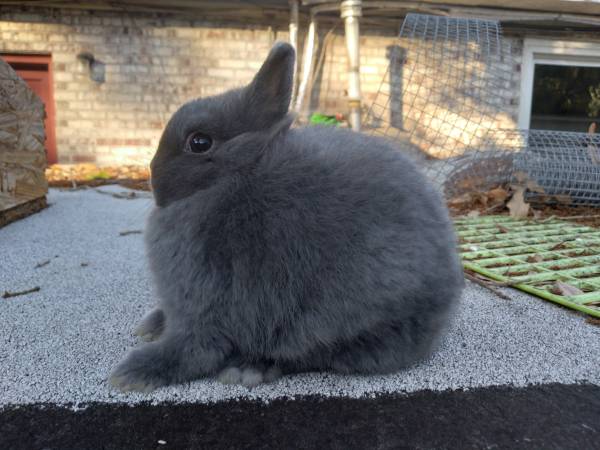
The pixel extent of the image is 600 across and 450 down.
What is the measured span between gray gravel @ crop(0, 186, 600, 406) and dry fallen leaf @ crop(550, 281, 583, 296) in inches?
3.9

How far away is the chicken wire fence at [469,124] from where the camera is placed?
296 cm

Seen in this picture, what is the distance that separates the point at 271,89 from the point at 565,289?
115 centimetres

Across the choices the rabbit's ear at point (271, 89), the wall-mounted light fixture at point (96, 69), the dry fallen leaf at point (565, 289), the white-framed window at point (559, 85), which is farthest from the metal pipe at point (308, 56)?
the rabbit's ear at point (271, 89)

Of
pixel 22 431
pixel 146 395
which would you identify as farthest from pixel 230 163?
pixel 22 431

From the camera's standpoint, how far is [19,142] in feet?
8.25

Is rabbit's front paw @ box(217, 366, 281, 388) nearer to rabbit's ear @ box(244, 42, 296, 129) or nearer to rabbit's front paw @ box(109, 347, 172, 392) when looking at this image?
rabbit's front paw @ box(109, 347, 172, 392)

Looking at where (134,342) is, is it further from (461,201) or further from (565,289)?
(461,201)

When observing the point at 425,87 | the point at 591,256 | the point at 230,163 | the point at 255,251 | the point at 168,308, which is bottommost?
the point at 591,256

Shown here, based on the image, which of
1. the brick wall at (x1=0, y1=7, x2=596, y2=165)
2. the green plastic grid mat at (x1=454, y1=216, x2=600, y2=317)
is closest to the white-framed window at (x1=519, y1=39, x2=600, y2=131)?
the brick wall at (x1=0, y1=7, x2=596, y2=165)

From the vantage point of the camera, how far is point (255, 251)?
0.85 m

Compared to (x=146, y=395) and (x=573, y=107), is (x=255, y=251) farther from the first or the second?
(x=573, y=107)

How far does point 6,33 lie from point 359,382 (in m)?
5.80

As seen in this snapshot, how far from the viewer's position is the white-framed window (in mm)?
5684

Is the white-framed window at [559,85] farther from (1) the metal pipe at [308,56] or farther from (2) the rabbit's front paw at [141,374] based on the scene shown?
(2) the rabbit's front paw at [141,374]
